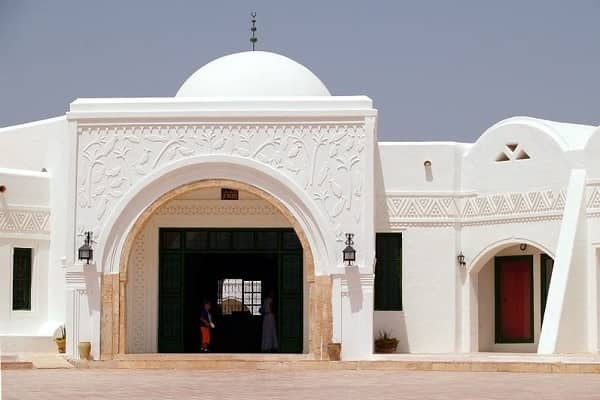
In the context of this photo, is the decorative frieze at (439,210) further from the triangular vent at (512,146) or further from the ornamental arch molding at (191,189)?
the ornamental arch molding at (191,189)

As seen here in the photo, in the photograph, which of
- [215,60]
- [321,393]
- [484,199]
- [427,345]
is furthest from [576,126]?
[321,393]

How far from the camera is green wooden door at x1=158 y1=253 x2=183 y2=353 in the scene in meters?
22.6

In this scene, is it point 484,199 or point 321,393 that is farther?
point 484,199

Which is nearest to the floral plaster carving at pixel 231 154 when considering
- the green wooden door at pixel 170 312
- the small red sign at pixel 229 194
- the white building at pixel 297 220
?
the white building at pixel 297 220

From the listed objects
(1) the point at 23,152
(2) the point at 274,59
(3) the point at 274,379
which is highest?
(2) the point at 274,59

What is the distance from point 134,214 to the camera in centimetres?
2081

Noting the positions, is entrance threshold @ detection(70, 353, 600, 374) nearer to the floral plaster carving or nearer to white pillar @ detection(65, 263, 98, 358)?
white pillar @ detection(65, 263, 98, 358)

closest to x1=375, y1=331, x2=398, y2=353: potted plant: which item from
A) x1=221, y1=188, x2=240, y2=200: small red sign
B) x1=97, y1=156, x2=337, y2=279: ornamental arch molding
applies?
x1=97, y1=156, x2=337, y2=279: ornamental arch molding

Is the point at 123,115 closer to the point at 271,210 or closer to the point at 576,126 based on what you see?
the point at 271,210

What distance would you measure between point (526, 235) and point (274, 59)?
569 centimetres

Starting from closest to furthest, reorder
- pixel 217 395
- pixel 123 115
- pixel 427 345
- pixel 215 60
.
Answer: pixel 217 395
pixel 123 115
pixel 427 345
pixel 215 60

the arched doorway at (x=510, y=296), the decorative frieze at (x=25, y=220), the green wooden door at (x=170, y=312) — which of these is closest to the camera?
the decorative frieze at (x=25, y=220)

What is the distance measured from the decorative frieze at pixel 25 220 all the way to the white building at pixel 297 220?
0.09 feet

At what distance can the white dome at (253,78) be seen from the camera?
2277 cm
